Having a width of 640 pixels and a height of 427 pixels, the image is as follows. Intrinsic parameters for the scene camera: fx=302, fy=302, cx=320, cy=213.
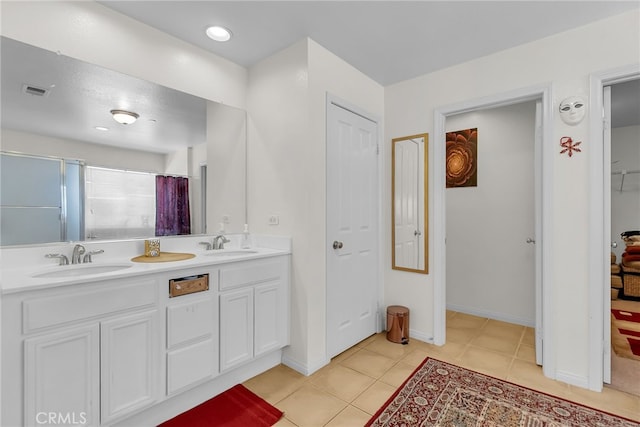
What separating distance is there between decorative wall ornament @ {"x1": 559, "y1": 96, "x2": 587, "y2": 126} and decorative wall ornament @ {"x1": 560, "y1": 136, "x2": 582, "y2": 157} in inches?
4.3

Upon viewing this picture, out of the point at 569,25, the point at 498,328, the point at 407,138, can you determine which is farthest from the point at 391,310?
the point at 569,25

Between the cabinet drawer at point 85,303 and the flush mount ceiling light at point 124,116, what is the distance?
3.90 feet

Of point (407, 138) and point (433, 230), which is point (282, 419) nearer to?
point (433, 230)

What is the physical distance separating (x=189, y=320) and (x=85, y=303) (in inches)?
21.3

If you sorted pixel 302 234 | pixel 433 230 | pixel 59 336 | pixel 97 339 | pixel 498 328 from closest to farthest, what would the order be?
pixel 59 336
pixel 97 339
pixel 302 234
pixel 433 230
pixel 498 328

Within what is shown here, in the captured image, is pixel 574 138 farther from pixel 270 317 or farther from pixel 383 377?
pixel 270 317

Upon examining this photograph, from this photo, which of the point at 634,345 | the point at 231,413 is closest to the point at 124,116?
the point at 231,413

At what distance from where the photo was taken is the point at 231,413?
1.83 metres

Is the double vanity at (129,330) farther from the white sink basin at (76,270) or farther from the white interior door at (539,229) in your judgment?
the white interior door at (539,229)

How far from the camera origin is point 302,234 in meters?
2.30

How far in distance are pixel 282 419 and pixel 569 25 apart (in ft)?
10.5

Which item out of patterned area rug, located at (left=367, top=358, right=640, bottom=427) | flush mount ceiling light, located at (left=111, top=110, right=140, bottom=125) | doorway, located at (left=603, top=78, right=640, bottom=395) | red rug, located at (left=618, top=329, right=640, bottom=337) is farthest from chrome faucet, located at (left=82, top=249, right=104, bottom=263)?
red rug, located at (left=618, top=329, right=640, bottom=337)

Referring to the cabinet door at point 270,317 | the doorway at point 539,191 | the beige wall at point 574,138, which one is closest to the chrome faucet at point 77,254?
the cabinet door at point 270,317

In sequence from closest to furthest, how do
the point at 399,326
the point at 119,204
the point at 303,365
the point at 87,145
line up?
the point at 87,145, the point at 119,204, the point at 303,365, the point at 399,326
